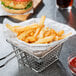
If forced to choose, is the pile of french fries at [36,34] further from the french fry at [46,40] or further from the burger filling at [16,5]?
the burger filling at [16,5]

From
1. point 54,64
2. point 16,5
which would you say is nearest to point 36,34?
point 54,64

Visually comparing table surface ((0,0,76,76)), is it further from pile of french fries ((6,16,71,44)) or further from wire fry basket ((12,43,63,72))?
pile of french fries ((6,16,71,44))

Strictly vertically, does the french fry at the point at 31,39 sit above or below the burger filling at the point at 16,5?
above

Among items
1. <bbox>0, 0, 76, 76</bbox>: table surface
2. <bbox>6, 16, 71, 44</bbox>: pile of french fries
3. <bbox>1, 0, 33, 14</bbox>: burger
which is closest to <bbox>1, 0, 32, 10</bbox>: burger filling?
<bbox>1, 0, 33, 14</bbox>: burger

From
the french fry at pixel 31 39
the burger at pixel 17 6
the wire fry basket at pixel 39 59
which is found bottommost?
the burger at pixel 17 6

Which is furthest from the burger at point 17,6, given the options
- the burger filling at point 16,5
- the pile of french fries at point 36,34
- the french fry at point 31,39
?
the french fry at point 31,39

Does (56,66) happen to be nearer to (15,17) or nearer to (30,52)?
(30,52)

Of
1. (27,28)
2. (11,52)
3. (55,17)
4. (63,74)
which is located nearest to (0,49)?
(11,52)
